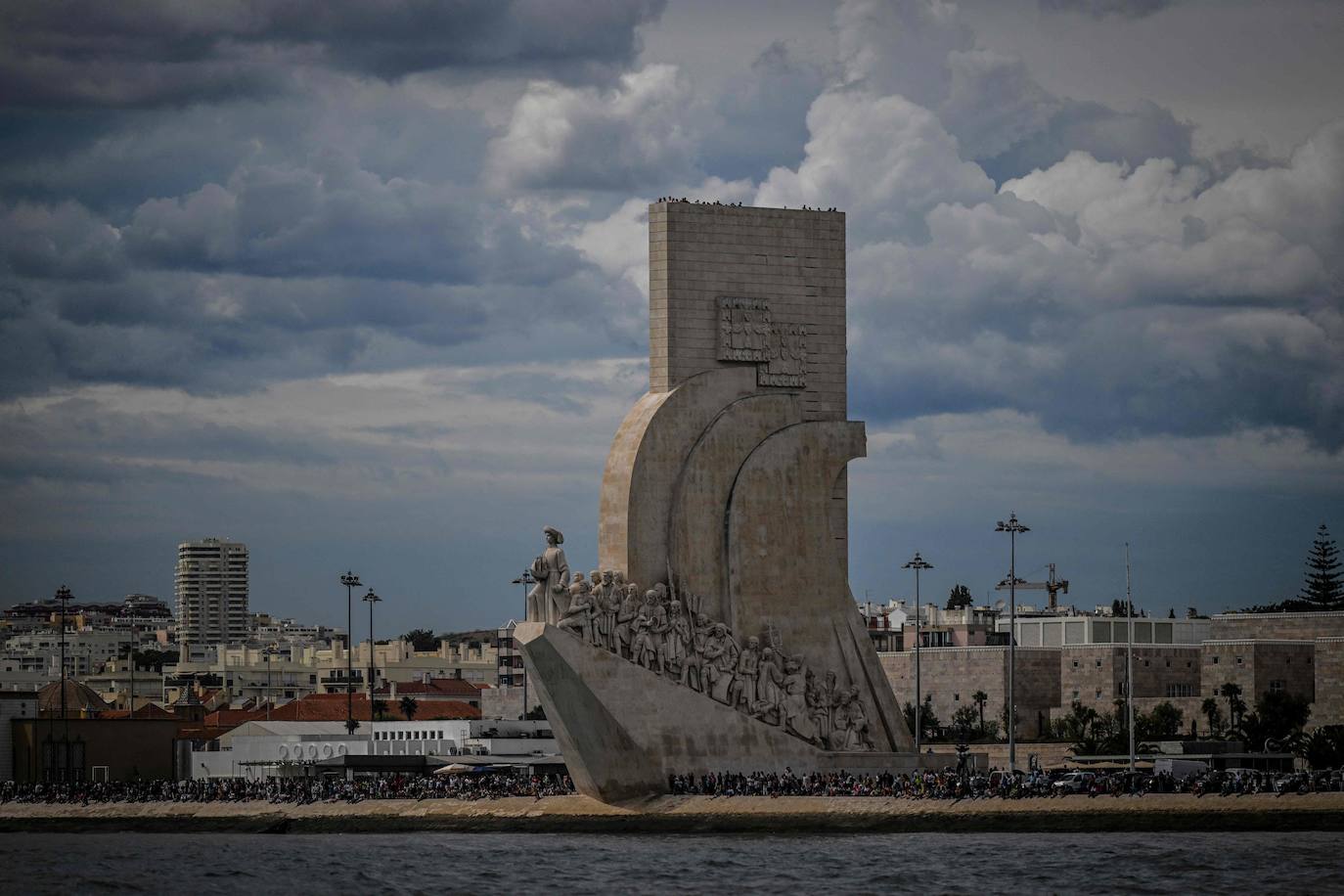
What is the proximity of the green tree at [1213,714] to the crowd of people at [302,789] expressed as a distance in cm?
2133

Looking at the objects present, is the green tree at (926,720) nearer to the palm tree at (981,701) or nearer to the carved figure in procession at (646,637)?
the palm tree at (981,701)

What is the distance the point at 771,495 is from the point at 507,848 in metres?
9.23

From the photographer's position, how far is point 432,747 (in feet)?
220

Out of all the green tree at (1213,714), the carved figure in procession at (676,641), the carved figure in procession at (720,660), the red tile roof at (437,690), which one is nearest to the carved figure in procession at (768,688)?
the carved figure in procession at (720,660)

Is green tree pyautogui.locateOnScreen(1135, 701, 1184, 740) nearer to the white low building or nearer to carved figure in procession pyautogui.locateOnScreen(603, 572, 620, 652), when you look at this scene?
the white low building

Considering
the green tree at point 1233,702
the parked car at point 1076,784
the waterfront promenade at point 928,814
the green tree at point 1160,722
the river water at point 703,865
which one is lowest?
the river water at point 703,865

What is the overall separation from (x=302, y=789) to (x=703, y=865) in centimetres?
1555

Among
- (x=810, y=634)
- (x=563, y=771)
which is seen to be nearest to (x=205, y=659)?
(x=563, y=771)

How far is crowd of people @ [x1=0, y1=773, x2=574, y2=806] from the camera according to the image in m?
51.2

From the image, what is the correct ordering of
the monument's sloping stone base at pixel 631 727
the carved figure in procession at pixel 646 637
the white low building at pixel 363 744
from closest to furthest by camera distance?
the monument's sloping stone base at pixel 631 727 → the carved figure in procession at pixel 646 637 → the white low building at pixel 363 744

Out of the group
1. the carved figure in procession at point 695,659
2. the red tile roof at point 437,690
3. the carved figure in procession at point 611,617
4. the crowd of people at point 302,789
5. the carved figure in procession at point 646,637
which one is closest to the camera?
the carved figure in procession at point 611,617

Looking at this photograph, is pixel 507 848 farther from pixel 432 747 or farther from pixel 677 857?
pixel 432 747

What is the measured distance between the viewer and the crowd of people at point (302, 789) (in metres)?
51.2

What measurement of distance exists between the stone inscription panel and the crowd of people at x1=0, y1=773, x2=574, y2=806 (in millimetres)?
9331
